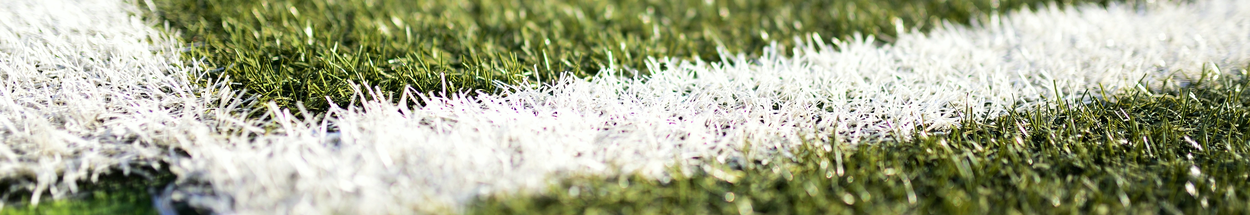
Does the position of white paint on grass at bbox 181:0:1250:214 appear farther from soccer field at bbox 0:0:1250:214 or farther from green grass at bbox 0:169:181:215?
green grass at bbox 0:169:181:215

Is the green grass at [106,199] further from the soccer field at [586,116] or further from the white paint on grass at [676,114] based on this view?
the white paint on grass at [676,114]

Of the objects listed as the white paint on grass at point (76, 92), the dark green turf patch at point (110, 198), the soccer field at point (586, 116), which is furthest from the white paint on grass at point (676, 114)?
the white paint on grass at point (76, 92)

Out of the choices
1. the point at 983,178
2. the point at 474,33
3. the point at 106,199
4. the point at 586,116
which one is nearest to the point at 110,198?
the point at 106,199

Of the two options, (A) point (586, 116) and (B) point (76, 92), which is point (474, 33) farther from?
(B) point (76, 92)

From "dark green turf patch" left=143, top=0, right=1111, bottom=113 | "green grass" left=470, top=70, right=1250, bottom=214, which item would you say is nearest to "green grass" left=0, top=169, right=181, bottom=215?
"dark green turf patch" left=143, top=0, right=1111, bottom=113

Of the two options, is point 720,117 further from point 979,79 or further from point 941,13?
point 941,13

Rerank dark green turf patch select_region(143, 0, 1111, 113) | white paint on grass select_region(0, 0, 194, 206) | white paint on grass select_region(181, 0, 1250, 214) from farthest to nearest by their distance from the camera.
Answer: dark green turf patch select_region(143, 0, 1111, 113)
white paint on grass select_region(0, 0, 194, 206)
white paint on grass select_region(181, 0, 1250, 214)
